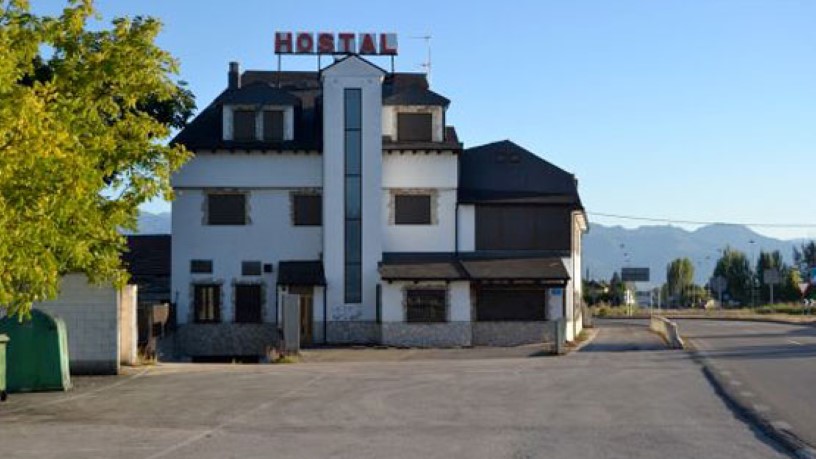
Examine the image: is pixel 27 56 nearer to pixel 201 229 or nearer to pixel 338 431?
pixel 338 431

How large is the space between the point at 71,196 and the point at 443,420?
6.48m

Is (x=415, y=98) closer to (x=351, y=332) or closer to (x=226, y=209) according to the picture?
(x=226, y=209)

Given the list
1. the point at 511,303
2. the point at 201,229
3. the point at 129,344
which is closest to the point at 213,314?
the point at 201,229

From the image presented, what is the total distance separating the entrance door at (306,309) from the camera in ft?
138

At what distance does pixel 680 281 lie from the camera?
144125 millimetres

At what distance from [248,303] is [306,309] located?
2.27 metres

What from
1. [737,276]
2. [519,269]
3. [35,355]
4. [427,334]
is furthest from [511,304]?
[737,276]

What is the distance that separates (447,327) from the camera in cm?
4172

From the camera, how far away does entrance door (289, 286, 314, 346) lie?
4209cm

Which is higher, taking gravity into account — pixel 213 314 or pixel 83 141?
pixel 83 141

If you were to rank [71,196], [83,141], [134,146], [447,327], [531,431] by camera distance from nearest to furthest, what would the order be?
[531,431], [71,196], [83,141], [134,146], [447,327]

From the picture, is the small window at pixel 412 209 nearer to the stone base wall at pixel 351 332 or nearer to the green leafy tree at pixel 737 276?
the stone base wall at pixel 351 332

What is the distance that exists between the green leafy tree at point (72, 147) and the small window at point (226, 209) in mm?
18840

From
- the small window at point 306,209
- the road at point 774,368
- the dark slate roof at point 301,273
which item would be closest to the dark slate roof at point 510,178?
the small window at point 306,209
